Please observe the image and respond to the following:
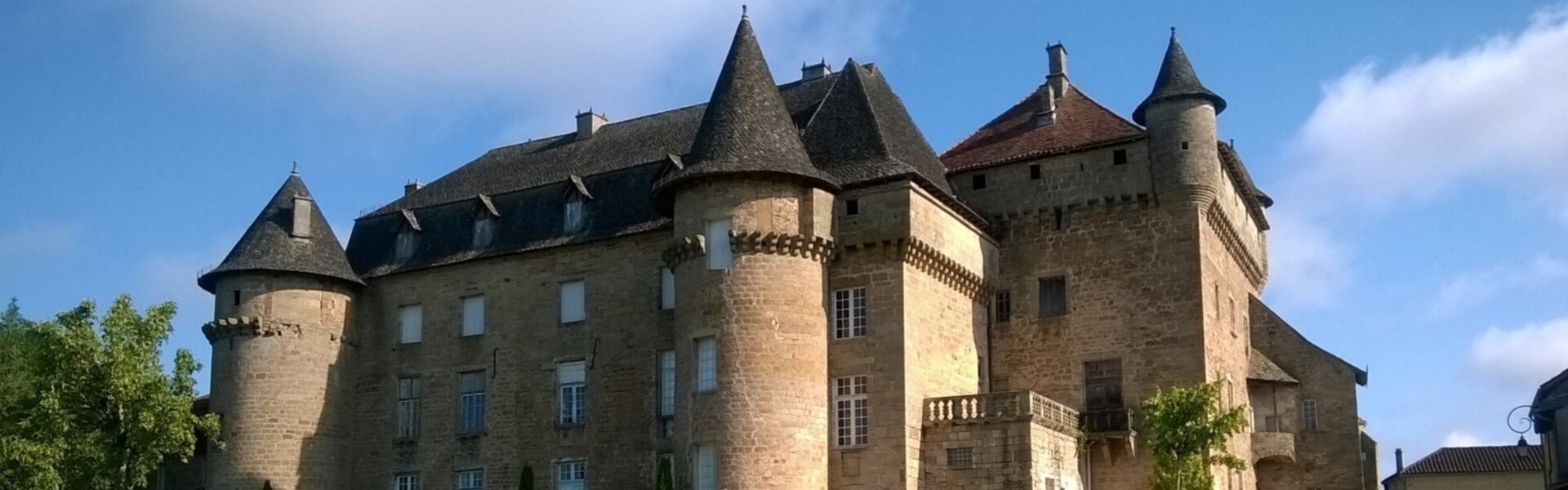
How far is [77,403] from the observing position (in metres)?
36.9

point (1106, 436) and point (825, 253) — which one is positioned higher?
point (825, 253)

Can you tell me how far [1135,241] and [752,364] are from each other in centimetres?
1023

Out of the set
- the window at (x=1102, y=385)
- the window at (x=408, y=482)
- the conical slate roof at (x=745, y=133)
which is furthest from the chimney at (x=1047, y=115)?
the window at (x=408, y=482)

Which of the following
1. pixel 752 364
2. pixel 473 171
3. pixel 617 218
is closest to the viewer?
pixel 752 364

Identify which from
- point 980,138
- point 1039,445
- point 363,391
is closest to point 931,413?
point 1039,445

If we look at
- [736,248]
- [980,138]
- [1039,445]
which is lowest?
[1039,445]

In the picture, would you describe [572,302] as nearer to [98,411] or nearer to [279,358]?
[279,358]

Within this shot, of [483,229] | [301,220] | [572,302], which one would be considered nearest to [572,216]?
[572,302]

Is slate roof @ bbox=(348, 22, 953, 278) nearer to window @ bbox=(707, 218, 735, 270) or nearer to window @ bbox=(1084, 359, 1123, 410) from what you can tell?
window @ bbox=(707, 218, 735, 270)

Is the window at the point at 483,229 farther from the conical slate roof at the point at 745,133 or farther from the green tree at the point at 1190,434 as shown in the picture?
the green tree at the point at 1190,434

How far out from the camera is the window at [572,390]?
39594 mm

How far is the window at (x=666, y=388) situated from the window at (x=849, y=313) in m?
4.79

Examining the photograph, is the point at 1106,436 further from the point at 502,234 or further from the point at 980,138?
the point at 502,234

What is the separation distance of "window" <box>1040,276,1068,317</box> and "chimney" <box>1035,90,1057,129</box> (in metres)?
4.17
